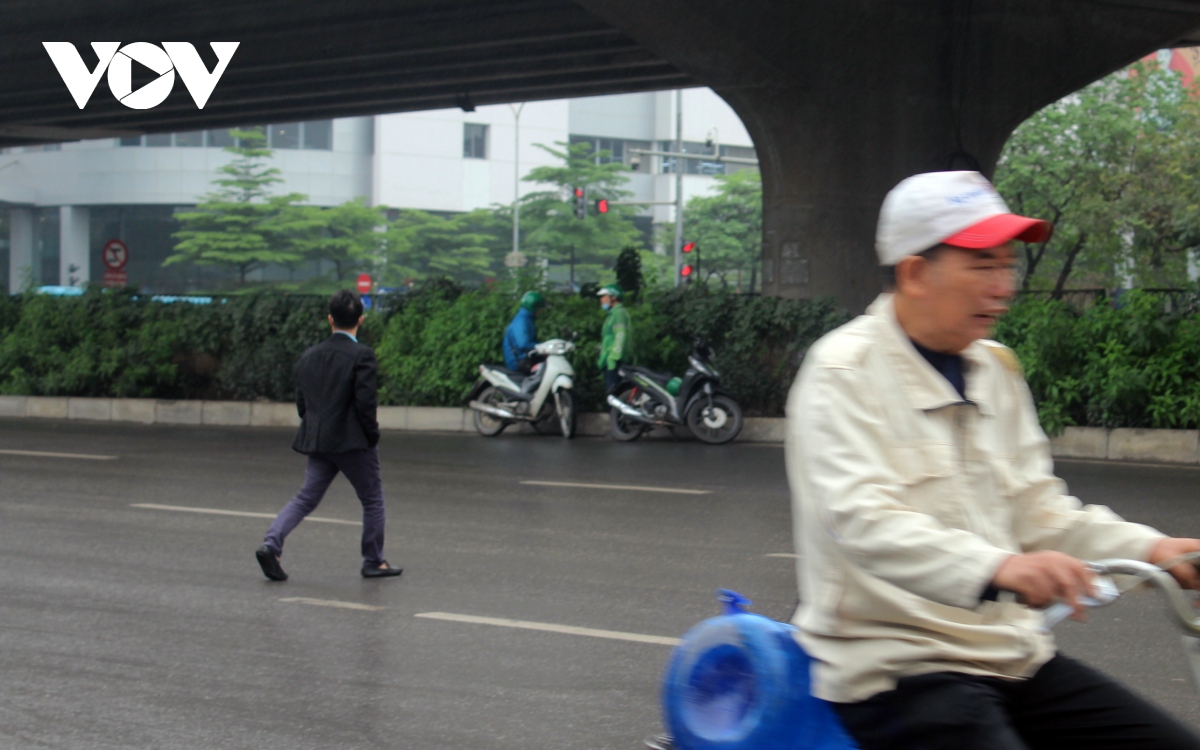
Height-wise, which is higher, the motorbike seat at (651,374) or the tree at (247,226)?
the tree at (247,226)

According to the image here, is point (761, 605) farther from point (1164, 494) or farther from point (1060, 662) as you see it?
point (1164, 494)

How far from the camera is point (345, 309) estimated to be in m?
7.74

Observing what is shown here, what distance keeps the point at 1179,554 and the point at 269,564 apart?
5.98 m

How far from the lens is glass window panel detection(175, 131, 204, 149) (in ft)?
187

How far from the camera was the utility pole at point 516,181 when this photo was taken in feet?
184

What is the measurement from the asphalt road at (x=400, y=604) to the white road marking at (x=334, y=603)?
3 centimetres

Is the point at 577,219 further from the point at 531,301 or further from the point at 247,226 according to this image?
the point at 531,301

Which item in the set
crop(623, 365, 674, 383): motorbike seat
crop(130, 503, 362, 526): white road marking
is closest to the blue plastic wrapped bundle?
crop(130, 503, 362, 526): white road marking

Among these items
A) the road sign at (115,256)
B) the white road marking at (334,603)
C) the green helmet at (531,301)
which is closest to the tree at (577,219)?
the road sign at (115,256)

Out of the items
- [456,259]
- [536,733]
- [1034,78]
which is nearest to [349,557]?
[536,733]

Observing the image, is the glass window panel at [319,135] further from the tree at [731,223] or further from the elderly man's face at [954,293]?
the elderly man's face at [954,293]

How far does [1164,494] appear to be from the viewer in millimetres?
10641

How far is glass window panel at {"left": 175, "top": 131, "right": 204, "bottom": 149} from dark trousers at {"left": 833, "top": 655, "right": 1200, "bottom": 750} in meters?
58.1

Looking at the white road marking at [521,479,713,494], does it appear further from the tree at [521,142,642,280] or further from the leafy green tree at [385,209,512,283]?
the tree at [521,142,642,280]
